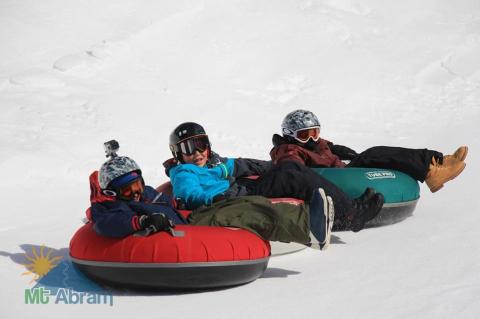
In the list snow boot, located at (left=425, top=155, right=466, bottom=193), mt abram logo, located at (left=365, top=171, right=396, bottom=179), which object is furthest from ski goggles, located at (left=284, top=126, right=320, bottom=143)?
snow boot, located at (left=425, top=155, right=466, bottom=193)

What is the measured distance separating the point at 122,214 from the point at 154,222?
0.27m

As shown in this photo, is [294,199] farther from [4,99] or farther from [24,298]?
[4,99]

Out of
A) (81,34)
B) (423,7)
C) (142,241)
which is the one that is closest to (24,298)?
(142,241)

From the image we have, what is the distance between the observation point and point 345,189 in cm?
630

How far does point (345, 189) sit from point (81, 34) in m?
11.1

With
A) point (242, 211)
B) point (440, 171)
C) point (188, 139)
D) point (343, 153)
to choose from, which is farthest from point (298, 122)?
point (242, 211)

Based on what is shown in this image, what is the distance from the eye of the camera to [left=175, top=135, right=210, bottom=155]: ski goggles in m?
5.61

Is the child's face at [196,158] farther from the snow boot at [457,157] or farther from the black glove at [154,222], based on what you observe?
the snow boot at [457,157]

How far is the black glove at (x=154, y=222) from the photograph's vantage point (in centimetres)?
428

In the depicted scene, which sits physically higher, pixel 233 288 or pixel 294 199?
pixel 294 199

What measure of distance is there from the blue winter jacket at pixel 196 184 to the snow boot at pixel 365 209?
1.12 metres

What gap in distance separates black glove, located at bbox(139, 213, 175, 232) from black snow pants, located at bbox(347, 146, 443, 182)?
3.20 meters

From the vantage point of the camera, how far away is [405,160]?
6801 millimetres

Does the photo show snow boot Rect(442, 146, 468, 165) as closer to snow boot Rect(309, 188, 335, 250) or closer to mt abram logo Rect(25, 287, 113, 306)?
snow boot Rect(309, 188, 335, 250)
